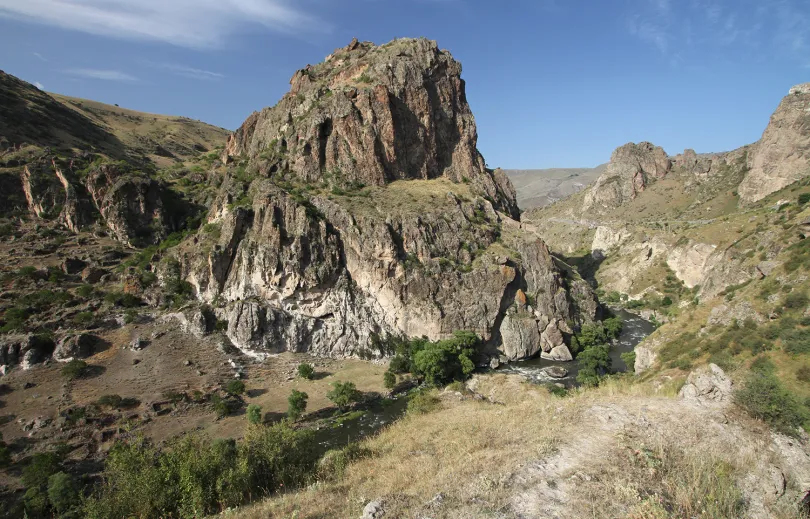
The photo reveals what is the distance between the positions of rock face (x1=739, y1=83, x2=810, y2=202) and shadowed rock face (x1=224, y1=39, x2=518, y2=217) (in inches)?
2555

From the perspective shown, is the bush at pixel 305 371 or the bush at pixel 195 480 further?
the bush at pixel 305 371

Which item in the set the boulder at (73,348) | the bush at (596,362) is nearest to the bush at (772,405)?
the bush at (596,362)

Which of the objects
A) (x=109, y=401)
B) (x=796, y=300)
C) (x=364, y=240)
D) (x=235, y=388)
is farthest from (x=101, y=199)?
(x=796, y=300)

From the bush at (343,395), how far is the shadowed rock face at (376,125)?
41.1m

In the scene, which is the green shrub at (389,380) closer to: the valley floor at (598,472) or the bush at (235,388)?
the bush at (235,388)

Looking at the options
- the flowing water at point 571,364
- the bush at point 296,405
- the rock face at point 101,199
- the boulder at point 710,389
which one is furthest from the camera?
the rock face at point 101,199

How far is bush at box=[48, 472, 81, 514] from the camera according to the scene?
80.9 ft

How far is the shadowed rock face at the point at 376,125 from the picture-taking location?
71.1 meters

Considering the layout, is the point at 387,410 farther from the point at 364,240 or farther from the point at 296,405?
the point at 364,240

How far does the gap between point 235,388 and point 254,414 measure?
6.70 m

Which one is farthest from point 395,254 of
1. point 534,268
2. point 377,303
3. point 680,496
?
point 680,496

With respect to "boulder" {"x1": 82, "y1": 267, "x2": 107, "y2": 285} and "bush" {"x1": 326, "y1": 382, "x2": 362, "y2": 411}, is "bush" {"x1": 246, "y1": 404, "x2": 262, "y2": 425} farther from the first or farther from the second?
"boulder" {"x1": 82, "y1": 267, "x2": 107, "y2": 285}

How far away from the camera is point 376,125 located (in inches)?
2889

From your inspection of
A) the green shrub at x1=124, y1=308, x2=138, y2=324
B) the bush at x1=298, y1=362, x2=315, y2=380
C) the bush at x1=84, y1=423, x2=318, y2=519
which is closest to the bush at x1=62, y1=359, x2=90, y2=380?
the green shrub at x1=124, y1=308, x2=138, y2=324
